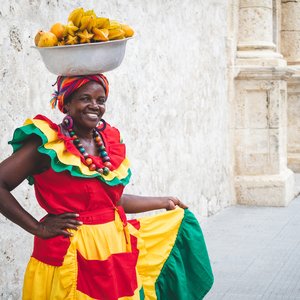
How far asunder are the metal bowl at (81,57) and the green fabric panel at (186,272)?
899 mm

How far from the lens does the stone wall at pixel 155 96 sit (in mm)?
4152

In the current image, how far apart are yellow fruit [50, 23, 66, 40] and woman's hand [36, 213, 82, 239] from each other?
669 millimetres

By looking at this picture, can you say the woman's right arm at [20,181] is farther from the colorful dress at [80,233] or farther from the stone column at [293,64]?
the stone column at [293,64]

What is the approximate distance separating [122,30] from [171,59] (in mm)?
4001

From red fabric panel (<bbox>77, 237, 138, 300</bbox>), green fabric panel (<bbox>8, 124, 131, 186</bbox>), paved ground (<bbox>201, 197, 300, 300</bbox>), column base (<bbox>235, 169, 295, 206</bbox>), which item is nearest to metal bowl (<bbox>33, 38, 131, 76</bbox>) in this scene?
green fabric panel (<bbox>8, 124, 131, 186</bbox>)

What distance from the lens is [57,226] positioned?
2.73m

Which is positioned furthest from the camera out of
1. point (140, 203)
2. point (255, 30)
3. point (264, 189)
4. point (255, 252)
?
point (255, 30)

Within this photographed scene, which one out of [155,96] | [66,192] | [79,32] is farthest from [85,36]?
[155,96]

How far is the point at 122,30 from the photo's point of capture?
2.88 metres

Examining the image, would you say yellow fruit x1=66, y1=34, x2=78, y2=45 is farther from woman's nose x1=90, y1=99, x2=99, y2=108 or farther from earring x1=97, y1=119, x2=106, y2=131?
earring x1=97, y1=119, x2=106, y2=131

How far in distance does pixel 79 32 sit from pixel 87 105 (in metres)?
0.28

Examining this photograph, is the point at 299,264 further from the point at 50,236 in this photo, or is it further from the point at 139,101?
the point at 50,236

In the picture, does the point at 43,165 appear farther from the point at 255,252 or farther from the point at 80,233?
the point at 255,252

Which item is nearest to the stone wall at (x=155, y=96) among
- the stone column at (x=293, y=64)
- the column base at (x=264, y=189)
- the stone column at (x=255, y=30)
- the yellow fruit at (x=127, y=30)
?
the column base at (x=264, y=189)
